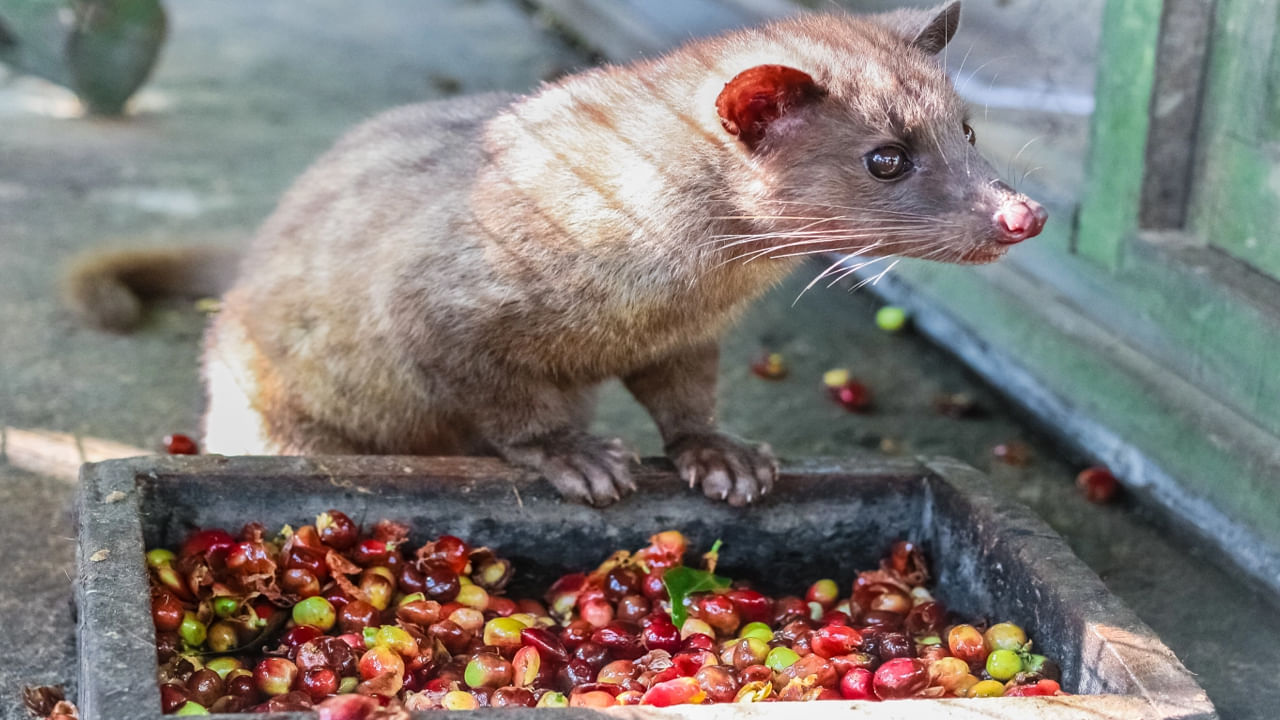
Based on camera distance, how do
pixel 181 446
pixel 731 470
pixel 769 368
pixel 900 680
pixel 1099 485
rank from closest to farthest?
pixel 900 680, pixel 731 470, pixel 181 446, pixel 1099 485, pixel 769 368

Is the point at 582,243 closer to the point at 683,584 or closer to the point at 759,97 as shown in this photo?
the point at 759,97

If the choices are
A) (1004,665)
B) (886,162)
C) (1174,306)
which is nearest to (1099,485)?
(1174,306)

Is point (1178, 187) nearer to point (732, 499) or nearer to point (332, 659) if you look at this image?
point (732, 499)

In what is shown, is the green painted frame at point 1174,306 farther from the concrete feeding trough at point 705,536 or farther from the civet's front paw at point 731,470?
the civet's front paw at point 731,470

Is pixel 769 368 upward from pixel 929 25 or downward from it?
downward

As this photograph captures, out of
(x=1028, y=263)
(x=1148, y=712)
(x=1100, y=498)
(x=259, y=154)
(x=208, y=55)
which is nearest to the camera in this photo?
(x=1148, y=712)

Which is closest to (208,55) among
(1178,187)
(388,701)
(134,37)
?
(134,37)

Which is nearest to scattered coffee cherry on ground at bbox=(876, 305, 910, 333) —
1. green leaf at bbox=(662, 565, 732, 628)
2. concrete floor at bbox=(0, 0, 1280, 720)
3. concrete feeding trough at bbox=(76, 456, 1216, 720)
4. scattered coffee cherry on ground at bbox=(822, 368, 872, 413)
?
concrete floor at bbox=(0, 0, 1280, 720)
